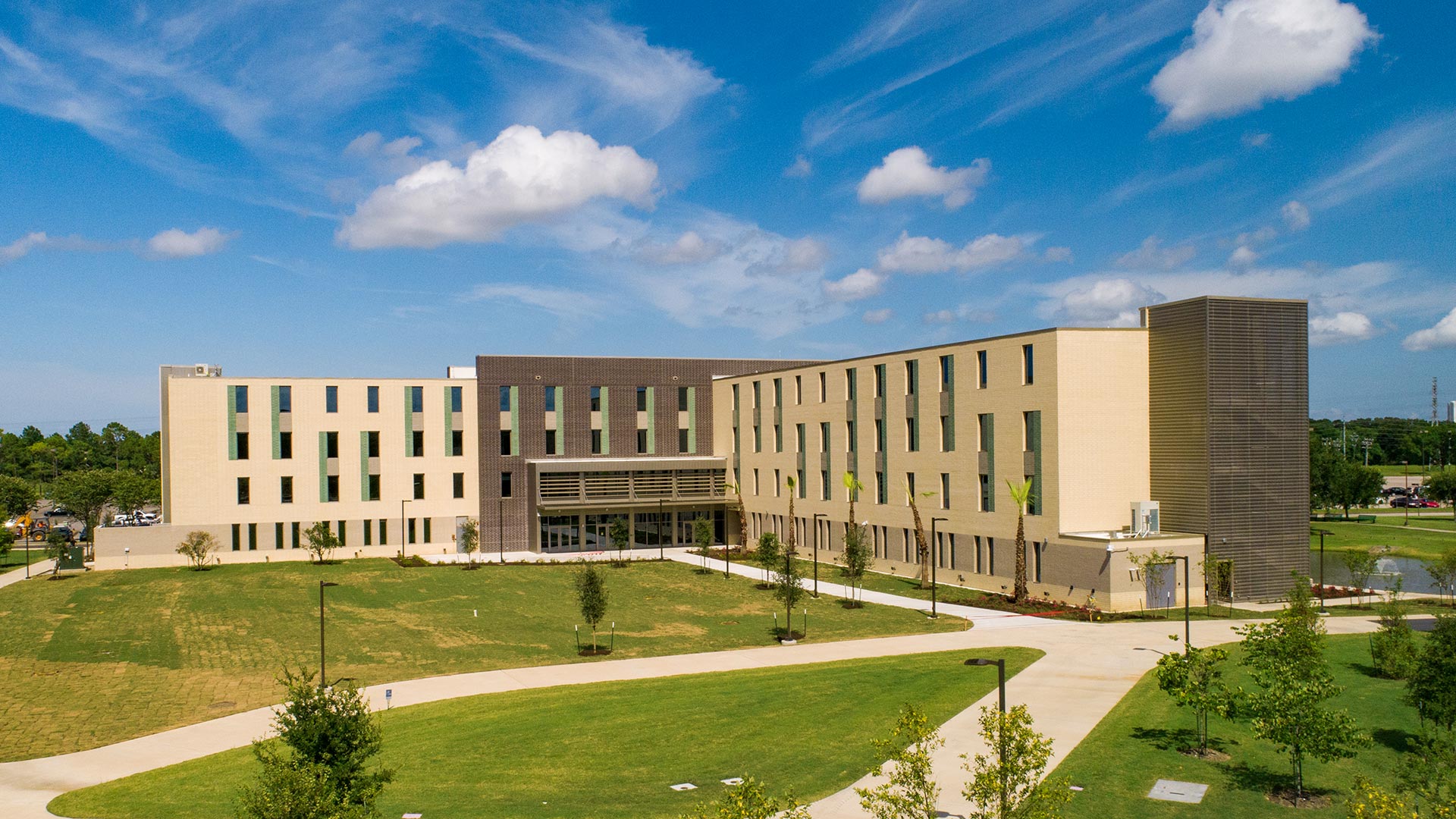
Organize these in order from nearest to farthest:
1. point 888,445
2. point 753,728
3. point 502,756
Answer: point 502,756 → point 753,728 → point 888,445

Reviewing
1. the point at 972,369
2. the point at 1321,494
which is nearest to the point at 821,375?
the point at 972,369

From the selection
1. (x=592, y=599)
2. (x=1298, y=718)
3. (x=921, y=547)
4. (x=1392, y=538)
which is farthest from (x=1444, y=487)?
(x=592, y=599)

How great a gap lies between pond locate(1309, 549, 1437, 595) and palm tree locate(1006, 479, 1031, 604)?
18.9m

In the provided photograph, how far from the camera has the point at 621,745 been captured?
2566 cm

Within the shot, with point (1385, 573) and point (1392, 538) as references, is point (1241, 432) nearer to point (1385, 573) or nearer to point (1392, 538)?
point (1385, 573)

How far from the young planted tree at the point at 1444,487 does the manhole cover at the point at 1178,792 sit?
10329cm

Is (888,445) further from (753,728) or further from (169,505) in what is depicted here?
(169,505)

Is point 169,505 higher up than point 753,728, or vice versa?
point 169,505

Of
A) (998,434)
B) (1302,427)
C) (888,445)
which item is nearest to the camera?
(1302,427)

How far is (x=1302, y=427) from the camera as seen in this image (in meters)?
46.7

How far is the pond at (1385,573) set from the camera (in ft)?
180

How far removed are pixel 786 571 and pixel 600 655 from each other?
388 inches

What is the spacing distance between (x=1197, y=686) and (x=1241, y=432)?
2551 centimetres

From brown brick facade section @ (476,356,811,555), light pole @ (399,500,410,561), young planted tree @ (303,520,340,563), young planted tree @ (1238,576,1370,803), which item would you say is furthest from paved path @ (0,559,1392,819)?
brown brick facade section @ (476,356,811,555)
